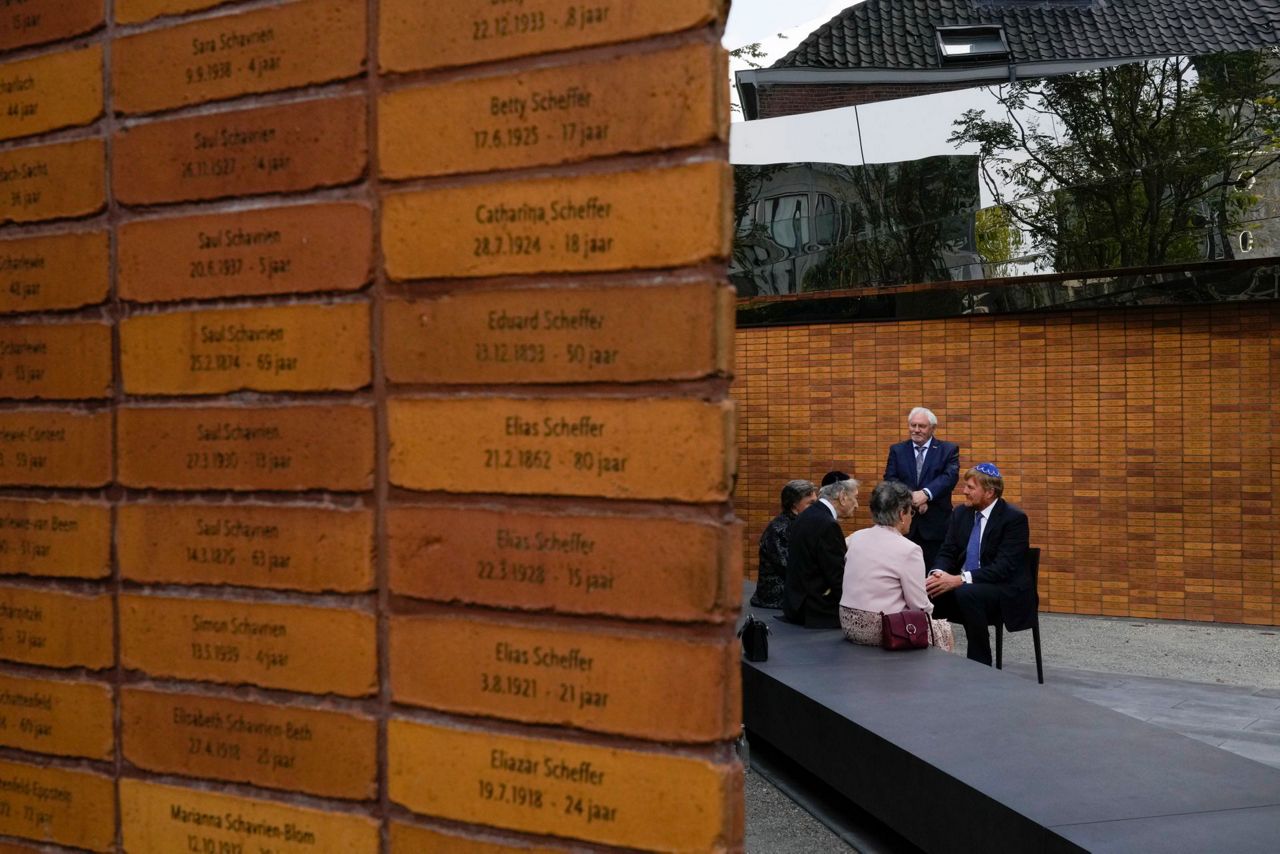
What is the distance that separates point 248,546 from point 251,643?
12cm

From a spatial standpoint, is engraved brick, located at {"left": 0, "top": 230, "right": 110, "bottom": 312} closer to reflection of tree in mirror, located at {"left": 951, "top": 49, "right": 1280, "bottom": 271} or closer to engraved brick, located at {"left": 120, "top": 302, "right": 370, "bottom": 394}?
engraved brick, located at {"left": 120, "top": 302, "right": 370, "bottom": 394}

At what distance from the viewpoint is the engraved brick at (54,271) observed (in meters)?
1.69

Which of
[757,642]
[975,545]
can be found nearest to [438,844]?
[757,642]

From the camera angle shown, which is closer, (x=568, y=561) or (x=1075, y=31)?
(x=568, y=561)

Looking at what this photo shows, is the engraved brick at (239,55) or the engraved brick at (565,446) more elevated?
the engraved brick at (239,55)

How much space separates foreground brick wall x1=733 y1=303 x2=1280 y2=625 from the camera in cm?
1313

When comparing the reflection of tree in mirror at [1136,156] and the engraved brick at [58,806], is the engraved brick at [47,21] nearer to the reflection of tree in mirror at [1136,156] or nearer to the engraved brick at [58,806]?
the engraved brick at [58,806]

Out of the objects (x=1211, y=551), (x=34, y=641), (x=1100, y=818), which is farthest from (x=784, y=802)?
(x=1211, y=551)

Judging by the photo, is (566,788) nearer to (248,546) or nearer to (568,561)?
(568,561)

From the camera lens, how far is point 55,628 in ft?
5.77

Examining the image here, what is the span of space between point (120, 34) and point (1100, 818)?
12.6 feet

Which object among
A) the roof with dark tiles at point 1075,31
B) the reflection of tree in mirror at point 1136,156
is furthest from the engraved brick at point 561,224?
the roof with dark tiles at point 1075,31

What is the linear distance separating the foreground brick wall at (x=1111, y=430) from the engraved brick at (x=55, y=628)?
43.3ft

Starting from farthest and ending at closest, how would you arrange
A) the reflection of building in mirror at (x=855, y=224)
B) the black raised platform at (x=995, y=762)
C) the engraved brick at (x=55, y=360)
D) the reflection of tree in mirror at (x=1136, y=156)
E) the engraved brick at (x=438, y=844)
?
the reflection of building in mirror at (x=855, y=224) < the reflection of tree in mirror at (x=1136, y=156) < the black raised platform at (x=995, y=762) < the engraved brick at (x=55, y=360) < the engraved brick at (x=438, y=844)
